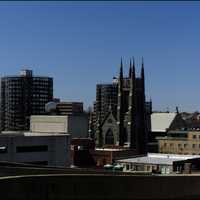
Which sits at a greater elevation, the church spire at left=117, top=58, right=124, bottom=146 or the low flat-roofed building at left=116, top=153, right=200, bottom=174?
the church spire at left=117, top=58, right=124, bottom=146

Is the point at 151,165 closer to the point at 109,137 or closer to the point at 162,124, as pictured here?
the point at 109,137

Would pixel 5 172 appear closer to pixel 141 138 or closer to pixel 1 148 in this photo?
pixel 1 148

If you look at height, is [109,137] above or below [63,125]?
below

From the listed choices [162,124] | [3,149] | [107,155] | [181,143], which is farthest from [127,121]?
[3,149]

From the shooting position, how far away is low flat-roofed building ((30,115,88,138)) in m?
149

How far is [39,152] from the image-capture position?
82750 mm

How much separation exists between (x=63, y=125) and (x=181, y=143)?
33.8 meters

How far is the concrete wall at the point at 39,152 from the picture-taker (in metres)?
78.1
